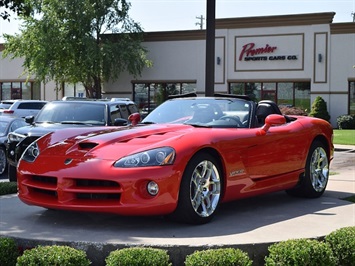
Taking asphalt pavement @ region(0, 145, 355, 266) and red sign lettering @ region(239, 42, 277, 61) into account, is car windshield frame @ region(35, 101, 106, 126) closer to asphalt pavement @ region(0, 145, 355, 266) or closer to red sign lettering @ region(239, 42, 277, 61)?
asphalt pavement @ region(0, 145, 355, 266)

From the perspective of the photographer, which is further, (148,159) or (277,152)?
(277,152)

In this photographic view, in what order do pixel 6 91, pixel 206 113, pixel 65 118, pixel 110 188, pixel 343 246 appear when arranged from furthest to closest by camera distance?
pixel 6 91
pixel 65 118
pixel 206 113
pixel 110 188
pixel 343 246

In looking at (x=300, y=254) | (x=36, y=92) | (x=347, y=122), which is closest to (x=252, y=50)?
(x=347, y=122)

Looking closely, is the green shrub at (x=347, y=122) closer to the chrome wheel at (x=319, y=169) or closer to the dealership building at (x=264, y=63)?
the dealership building at (x=264, y=63)

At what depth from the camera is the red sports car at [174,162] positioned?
5.65m

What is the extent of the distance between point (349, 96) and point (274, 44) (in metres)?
5.53

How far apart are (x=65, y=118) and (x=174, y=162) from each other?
249 inches

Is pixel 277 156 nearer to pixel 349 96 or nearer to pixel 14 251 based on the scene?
pixel 14 251

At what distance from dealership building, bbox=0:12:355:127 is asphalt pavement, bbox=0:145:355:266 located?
29.8 metres

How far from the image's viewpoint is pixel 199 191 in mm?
6023

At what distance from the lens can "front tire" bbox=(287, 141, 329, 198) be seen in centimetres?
786

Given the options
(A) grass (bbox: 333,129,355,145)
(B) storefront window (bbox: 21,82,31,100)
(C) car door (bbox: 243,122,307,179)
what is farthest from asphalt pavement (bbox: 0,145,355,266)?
(B) storefront window (bbox: 21,82,31,100)

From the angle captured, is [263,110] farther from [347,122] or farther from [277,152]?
[347,122]

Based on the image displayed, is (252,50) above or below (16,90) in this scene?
above
